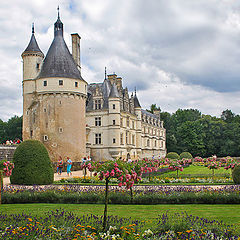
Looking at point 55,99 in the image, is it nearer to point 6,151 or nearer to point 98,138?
point 6,151

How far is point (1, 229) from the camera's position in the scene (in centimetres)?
661

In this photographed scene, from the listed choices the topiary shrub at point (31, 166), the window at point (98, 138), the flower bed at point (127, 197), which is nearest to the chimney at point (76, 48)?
the window at point (98, 138)

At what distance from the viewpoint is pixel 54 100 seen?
30094mm

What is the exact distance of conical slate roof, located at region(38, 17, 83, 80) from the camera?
3033 cm

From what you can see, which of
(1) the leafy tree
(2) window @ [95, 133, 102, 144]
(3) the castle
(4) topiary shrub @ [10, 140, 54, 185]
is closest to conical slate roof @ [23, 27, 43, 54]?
(3) the castle

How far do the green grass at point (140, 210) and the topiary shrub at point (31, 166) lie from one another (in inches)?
192

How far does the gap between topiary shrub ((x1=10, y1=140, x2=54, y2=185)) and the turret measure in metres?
16.3

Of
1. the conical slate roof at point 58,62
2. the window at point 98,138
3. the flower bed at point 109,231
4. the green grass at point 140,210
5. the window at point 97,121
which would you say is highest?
the conical slate roof at point 58,62

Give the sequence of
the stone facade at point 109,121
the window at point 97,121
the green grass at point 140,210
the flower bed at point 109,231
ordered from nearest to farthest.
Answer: the flower bed at point 109,231 < the green grass at point 140,210 < the stone facade at point 109,121 < the window at point 97,121

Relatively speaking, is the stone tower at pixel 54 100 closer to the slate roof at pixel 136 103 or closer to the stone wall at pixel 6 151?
the stone wall at pixel 6 151

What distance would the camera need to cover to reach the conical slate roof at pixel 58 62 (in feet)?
99.5

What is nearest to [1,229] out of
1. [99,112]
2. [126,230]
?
[126,230]

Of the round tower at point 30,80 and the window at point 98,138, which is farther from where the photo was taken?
the window at point 98,138

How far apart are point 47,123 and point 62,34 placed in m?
9.70
